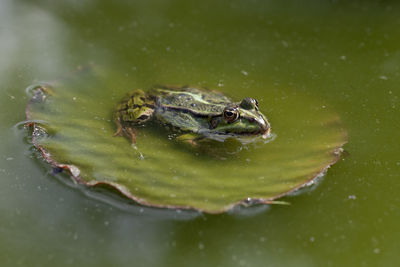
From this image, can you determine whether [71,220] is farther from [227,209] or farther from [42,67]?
[42,67]

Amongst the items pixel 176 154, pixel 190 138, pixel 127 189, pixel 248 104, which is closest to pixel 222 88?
pixel 248 104

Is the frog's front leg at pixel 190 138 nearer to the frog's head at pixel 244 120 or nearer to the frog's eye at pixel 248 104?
the frog's head at pixel 244 120

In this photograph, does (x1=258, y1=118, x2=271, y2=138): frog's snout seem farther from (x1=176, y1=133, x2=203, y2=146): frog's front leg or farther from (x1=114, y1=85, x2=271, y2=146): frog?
(x1=176, y1=133, x2=203, y2=146): frog's front leg

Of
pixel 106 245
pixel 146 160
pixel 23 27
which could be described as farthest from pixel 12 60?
pixel 106 245

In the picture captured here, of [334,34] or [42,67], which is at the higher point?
[334,34]

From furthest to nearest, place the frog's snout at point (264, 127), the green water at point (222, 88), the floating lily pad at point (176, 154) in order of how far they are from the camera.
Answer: the frog's snout at point (264, 127) < the floating lily pad at point (176, 154) < the green water at point (222, 88)

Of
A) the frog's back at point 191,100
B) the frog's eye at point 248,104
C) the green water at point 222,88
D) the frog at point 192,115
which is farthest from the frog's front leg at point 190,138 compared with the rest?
the green water at point 222,88

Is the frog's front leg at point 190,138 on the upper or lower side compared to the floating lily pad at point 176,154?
lower

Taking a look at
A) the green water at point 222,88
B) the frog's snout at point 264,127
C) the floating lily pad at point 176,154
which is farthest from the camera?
the frog's snout at point 264,127
